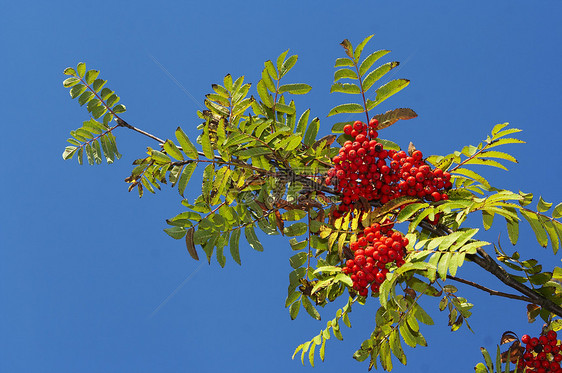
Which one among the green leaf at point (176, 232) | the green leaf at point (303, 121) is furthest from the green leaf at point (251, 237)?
the green leaf at point (303, 121)

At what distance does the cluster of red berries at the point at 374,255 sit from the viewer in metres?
2.49

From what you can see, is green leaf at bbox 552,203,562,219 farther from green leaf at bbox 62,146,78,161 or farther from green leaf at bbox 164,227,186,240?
green leaf at bbox 62,146,78,161

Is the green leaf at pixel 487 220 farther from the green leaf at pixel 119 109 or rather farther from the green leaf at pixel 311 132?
the green leaf at pixel 119 109

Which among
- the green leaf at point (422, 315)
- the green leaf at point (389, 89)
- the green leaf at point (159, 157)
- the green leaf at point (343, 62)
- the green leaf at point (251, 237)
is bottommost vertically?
the green leaf at point (422, 315)

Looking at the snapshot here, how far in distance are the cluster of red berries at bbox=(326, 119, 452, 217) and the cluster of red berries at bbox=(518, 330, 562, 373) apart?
4.70 ft

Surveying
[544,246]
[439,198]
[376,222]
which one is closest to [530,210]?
[544,246]

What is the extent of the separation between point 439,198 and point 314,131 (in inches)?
35.0

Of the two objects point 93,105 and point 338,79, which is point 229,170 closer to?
point 338,79

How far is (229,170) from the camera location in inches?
105

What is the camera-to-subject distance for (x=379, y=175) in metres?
2.77

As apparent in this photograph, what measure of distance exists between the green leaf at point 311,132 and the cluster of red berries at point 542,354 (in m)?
2.13

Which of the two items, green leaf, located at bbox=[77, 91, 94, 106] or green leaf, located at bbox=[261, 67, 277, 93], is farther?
green leaf, located at bbox=[77, 91, 94, 106]

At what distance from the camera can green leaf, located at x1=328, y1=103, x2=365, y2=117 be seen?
291 centimetres

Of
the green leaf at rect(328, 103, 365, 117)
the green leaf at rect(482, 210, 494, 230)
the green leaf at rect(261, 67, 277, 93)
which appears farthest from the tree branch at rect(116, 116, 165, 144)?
the green leaf at rect(482, 210, 494, 230)
